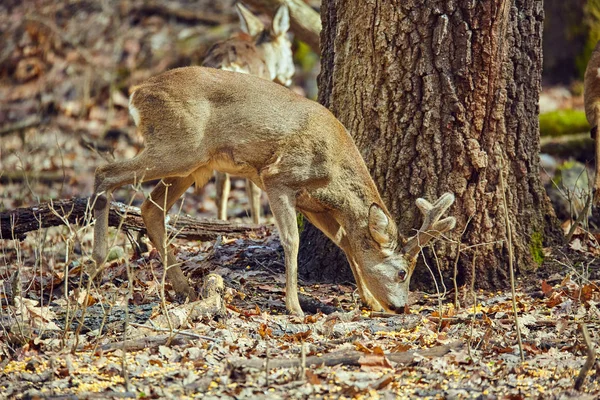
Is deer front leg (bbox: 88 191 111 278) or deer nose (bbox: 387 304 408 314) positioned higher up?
deer front leg (bbox: 88 191 111 278)

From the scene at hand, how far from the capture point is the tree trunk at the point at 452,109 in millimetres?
6449

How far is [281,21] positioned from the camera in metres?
10.5

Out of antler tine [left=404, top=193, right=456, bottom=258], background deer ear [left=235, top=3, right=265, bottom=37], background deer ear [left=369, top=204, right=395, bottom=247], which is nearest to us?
antler tine [left=404, top=193, right=456, bottom=258]

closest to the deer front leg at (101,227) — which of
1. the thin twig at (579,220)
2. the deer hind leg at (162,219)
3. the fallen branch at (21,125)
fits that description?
the deer hind leg at (162,219)

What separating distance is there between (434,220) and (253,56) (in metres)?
4.67

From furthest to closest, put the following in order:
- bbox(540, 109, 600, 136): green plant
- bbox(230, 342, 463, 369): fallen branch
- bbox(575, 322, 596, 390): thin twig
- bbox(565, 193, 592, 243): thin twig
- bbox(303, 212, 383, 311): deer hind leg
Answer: bbox(540, 109, 600, 136): green plant
bbox(565, 193, 592, 243): thin twig
bbox(303, 212, 383, 311): deer hind leg
bbox(230, 342, 463, 369): fallen branch
bbox(575, 322, 596, 390): thin twig

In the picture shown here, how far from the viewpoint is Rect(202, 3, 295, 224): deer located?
954cm

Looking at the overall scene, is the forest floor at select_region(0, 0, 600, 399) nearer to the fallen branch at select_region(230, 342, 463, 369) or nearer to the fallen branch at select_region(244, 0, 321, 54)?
the fallen branch at select_region(230, 342, 463, 369)

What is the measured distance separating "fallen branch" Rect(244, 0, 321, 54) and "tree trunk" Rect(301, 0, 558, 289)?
11.5 ft

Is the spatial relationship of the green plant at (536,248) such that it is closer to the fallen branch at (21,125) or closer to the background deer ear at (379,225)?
the background deer ear at (379,225)

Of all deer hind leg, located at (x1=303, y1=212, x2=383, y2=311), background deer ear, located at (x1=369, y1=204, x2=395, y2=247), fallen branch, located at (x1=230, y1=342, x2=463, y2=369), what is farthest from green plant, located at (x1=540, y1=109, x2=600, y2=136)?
fallen branch, located at (x1=230, y1=342, x2=463, y2=369)

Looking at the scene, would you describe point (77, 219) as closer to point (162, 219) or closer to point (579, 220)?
point (162, 219)

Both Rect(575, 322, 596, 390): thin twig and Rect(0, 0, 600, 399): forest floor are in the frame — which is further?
Rect(0, 0, 600, 399): forest floor

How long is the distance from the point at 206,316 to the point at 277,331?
0.51 meters
